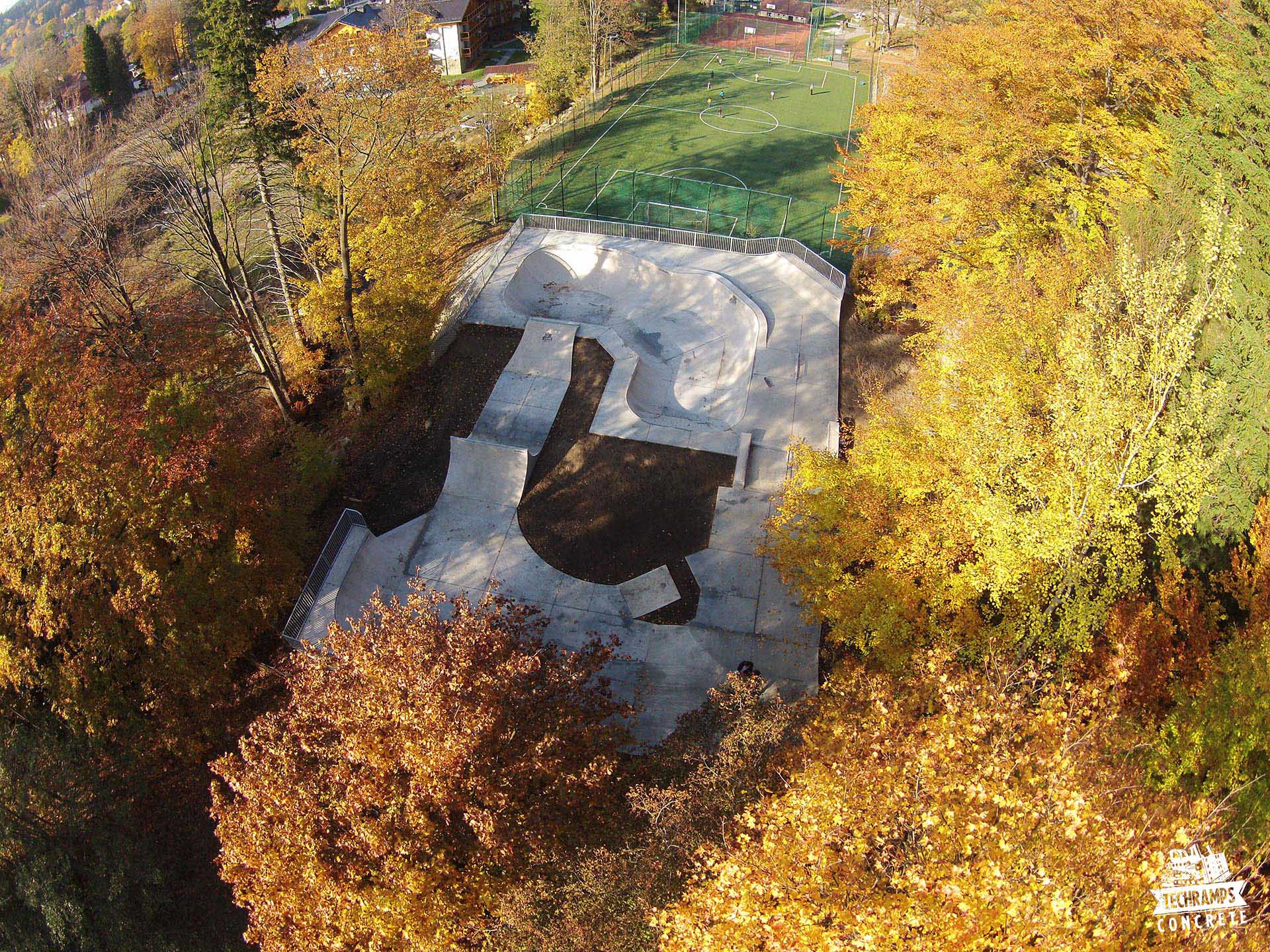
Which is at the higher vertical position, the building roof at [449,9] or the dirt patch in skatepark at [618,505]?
the building roof at [449,9]

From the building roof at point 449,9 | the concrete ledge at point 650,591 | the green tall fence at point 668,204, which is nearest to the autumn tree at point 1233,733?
the concrete ledge at point 650,591

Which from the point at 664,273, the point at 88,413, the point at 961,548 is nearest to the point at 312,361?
the point at 88,413

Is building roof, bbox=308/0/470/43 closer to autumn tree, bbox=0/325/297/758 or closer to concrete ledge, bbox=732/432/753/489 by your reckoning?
concrete ledge, bbox=732/432/753/489

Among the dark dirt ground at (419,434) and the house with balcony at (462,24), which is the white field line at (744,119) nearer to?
the house with balcony at (462,24)

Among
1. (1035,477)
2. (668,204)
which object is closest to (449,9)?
(668,204)

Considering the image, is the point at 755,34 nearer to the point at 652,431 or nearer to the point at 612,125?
the point at 612,125

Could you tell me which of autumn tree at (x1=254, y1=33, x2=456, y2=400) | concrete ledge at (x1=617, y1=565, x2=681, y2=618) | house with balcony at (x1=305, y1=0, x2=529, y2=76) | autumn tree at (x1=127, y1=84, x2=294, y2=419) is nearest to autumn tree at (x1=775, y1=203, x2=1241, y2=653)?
concrete ledge at (x1=617, y1=565, x2=681, y2=618)
